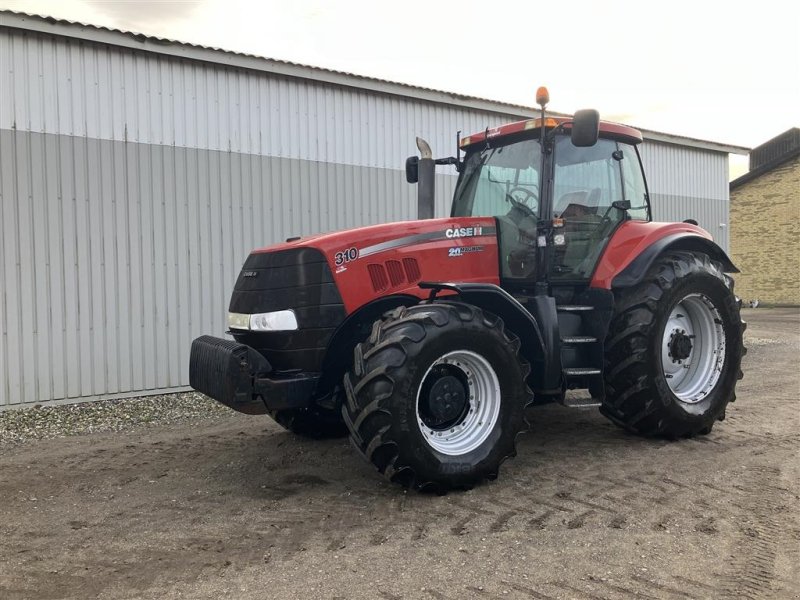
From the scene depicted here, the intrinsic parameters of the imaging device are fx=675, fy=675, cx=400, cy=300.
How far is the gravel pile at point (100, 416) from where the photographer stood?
21.9 ft

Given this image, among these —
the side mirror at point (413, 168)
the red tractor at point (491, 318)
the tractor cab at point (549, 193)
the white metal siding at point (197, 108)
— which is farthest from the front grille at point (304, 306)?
the white metal siding at point (197, 108)

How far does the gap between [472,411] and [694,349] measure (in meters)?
2.54

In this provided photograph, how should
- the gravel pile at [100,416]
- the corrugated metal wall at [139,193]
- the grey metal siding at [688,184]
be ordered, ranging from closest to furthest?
the gravel pile at [100,416] → the corrugated metal wall at [139,193] → the grey metal siding at [688,184]

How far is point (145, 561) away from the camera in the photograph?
138 inches

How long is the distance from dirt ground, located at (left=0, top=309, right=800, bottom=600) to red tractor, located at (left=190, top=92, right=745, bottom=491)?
1.28 ft

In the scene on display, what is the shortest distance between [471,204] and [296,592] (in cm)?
361

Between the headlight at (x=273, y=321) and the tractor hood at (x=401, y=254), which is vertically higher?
the tractor hood at (x=401, y=254)

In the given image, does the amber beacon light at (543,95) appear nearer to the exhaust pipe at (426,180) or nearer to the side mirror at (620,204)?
the exhaust pipe at (426,180)

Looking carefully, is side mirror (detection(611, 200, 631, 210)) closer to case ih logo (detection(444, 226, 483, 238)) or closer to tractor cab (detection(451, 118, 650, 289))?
tractor cab (detection(451, 118, 650, 289))

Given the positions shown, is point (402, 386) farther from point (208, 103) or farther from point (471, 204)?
point (208, 103)

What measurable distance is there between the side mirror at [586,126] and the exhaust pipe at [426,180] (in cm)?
135

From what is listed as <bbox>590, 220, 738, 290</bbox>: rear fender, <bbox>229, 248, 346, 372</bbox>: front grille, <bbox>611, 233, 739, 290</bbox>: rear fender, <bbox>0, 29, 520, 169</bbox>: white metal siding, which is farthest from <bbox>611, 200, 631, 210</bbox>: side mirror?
<bbox>0, 29, 520, 169</bbox>: white metal siding

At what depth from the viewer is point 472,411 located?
4.63m

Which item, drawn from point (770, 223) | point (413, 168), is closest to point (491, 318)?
point (413, 168)
